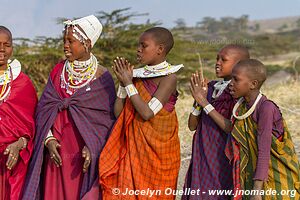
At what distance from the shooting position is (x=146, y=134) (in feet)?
11.3

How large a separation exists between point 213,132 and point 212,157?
0.17 m

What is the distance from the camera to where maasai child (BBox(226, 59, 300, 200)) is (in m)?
3.12

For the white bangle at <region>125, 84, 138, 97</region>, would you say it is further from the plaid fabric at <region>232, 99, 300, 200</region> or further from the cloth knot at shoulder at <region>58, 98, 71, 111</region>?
the plaid fabric at <region>232, 99, 300, 200</region>

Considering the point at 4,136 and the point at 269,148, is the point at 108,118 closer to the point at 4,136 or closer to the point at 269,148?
the point at 4,136

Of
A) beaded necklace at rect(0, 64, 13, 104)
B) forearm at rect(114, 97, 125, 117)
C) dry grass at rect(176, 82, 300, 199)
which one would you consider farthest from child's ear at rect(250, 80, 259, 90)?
dry grass at rect(176, 82, 300, 199)

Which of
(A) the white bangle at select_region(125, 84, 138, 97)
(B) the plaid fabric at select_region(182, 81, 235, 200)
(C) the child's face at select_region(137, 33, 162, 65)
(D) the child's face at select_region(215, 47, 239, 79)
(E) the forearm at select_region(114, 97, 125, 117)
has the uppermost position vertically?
(C) the child's face at select_region(137, 33, 162, 65)

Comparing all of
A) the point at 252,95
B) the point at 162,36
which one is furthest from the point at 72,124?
the point at 252,95

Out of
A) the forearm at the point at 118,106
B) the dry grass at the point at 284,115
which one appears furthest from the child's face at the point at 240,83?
the dry grass at the point at 284,115

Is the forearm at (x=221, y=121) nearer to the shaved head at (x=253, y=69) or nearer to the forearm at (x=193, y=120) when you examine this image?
the forearm at (x=193, y=120)

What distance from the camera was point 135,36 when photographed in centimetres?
1362

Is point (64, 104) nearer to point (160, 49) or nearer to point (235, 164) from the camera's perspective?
point (160, 49)

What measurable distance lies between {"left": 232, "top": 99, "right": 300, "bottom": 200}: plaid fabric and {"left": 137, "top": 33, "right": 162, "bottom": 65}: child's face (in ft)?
2.32

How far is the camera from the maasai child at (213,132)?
3.42 meters

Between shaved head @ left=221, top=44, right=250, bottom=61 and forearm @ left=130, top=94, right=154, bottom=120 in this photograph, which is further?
shaved head @ left=221, top=44, right=250, bottom=61
